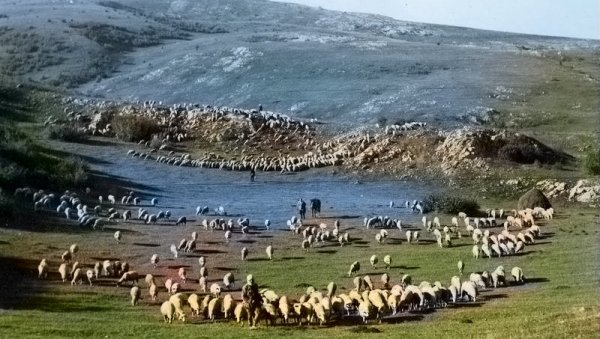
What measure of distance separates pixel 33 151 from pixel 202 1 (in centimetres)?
10247

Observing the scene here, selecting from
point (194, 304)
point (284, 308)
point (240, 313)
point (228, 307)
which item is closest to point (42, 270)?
point (194, 304)

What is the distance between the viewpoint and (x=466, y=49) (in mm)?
89625

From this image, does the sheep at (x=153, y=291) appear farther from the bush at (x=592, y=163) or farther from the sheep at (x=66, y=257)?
the bush at (x=592, y=163)

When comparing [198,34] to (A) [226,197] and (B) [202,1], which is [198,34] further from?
(A) [226,197]

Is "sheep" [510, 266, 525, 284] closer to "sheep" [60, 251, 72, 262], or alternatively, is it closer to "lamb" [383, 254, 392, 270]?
"lamb" [383, 254, 392, 270]

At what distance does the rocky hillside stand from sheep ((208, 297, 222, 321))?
125ft

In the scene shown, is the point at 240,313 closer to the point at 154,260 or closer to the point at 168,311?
the point at 168,311

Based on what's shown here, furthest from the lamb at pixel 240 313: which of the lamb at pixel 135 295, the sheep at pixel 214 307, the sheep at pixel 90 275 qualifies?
the sheep at pixel 90 275

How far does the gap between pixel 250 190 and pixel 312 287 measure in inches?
860

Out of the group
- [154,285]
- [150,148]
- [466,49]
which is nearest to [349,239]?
[154,285]

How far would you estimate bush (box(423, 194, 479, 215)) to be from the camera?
39.3 m

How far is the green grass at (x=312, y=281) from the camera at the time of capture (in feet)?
63.4

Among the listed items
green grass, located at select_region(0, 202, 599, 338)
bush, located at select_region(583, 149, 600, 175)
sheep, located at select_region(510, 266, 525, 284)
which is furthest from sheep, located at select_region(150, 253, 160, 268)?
bush, located at select_region(583, 149, 600, 175)

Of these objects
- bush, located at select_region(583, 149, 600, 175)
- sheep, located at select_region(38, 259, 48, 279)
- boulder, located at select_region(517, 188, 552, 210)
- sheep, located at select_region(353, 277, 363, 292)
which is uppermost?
bush, located at select_region(583, 149, 600, 175)
